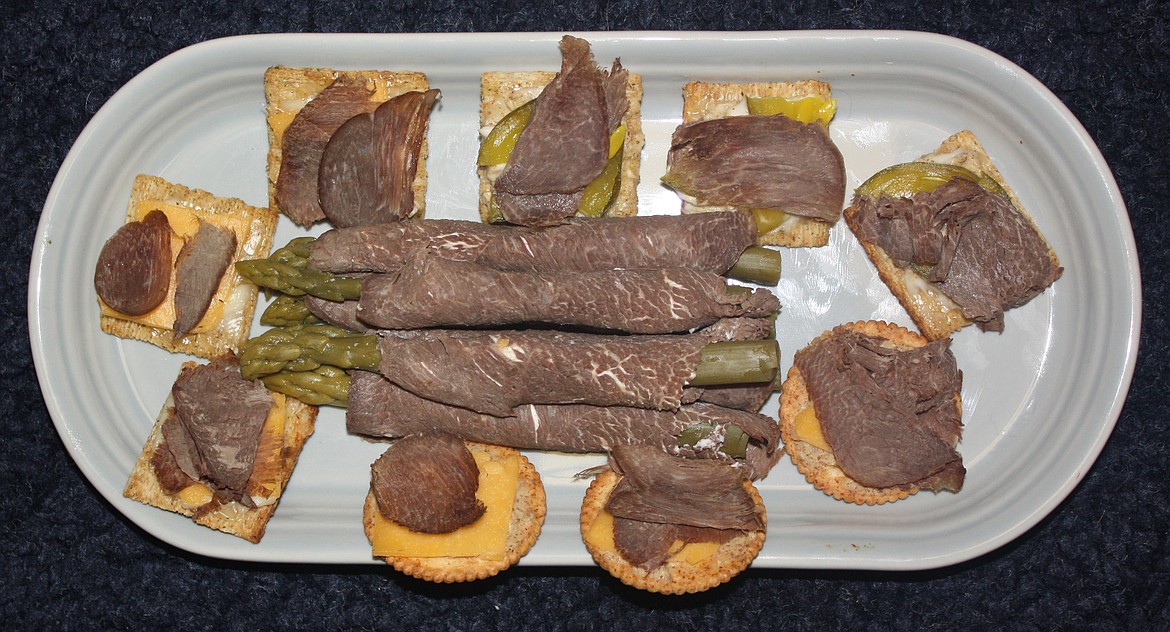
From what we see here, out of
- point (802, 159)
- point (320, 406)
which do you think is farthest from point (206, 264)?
point (802, 159)

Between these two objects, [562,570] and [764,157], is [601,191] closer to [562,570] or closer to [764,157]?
[764,157]

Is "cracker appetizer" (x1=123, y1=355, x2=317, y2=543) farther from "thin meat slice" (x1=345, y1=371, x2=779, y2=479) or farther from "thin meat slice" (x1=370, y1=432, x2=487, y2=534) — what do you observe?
"thin meat slice" (x1=370, y1=432, x2=487, y2=534)

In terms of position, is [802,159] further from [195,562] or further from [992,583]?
[195,562]

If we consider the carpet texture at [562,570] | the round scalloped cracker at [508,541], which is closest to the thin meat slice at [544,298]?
the round scalloped cracker at [508,541]

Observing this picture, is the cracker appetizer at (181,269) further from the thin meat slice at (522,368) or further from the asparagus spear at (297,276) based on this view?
the thin meat slice at (522,368)

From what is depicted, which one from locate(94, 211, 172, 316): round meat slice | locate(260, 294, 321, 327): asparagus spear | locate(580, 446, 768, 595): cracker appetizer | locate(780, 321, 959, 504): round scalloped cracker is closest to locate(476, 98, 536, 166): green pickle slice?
locate(260, 294, 321, 327): asparagus spear

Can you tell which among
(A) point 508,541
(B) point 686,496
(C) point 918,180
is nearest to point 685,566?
(B) point 686,496
